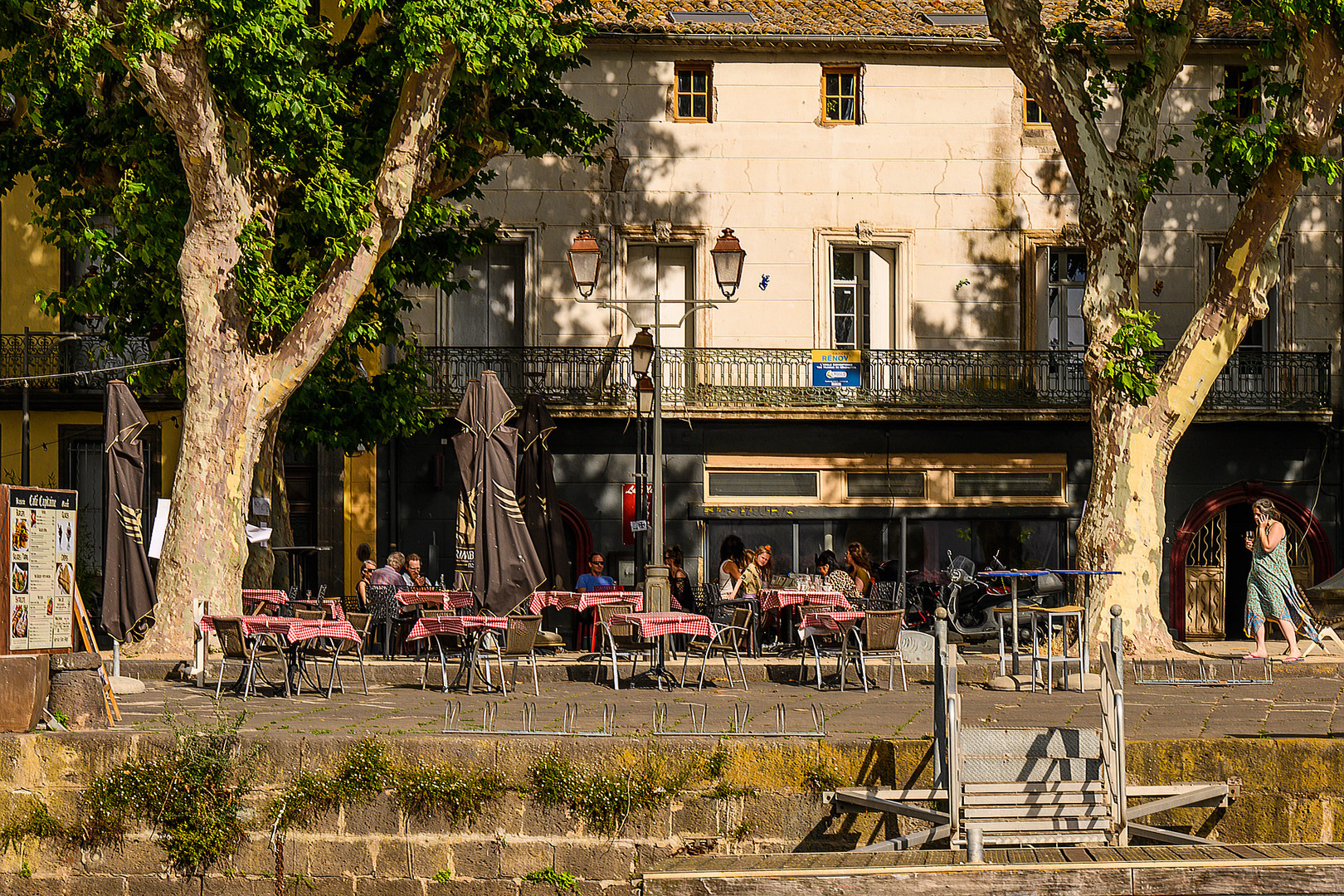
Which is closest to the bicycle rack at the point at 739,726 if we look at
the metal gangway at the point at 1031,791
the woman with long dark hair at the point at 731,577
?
the metal gangway at the point at 1031,791

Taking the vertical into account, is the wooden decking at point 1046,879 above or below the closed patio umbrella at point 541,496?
below

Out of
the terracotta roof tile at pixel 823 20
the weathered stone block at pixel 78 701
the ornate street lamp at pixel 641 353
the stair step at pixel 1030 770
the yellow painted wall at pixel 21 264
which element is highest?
the terracotta roof tile at pixel 823 20

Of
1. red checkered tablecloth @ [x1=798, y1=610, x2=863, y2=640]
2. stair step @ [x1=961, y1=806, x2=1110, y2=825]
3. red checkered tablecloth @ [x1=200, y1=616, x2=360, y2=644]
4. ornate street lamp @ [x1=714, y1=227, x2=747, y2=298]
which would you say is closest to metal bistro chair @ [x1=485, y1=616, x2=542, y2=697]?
red checkered tablecloth @ [x1=200, y1=616, x2=360, y2=644]

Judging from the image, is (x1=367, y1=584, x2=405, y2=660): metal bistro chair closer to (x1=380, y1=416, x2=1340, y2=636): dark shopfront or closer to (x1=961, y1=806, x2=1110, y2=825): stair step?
(x1=380, y1=416, x2=1340, y2=636): dark shopfront

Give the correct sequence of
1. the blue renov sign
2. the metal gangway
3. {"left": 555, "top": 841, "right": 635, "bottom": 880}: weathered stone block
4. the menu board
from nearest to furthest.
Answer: the metal gangway, {"left": 555, "top": 841, "right": 635, "bottom": 880}: weathered stone block, the menu board, the blue renov sign

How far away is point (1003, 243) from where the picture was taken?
81.3ft

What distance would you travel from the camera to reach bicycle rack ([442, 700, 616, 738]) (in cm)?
1023

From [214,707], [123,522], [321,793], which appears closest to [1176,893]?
[321,793]

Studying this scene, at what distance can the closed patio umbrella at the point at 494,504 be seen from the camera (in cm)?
1447

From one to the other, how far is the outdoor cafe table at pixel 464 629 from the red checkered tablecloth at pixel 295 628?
64 cm

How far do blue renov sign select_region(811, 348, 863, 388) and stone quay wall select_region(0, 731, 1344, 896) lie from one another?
14.8 m

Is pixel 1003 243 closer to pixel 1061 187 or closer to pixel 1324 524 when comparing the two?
pixel 1061 187

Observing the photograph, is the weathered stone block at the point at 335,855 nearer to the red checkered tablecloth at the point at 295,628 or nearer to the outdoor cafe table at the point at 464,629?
the red checkered tablecloth at the point at 295,628

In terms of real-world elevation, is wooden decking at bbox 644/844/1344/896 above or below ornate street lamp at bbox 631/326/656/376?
below
